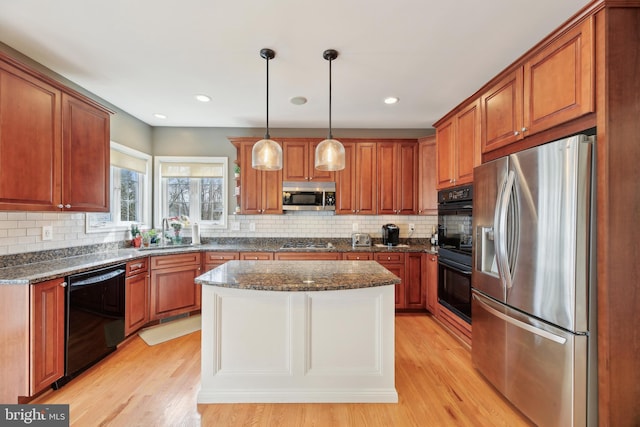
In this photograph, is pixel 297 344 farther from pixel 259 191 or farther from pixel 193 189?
pixel 193 189

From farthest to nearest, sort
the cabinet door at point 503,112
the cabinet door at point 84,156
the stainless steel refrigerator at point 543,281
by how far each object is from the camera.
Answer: the cabinet door at point 84,156
the cabinet door at point 503,112
the stainless steel refrigerator at point 543,281

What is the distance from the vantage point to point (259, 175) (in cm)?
381

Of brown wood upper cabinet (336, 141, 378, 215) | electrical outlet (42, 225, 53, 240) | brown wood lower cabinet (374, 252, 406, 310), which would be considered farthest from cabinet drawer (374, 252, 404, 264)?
electrical outlet (42, 225, 53, 240)

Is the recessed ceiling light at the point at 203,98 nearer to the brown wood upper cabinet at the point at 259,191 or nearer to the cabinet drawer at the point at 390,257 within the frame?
the brown wood upper cabinet at the point at 259,191

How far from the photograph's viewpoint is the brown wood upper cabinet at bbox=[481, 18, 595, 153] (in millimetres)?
1494

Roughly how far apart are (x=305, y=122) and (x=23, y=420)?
375cm

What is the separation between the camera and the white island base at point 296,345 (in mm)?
1852

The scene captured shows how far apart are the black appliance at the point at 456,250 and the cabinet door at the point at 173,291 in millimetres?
3021

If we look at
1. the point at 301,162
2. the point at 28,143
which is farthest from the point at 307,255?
the point at 28,143

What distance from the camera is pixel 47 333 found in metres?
1.88

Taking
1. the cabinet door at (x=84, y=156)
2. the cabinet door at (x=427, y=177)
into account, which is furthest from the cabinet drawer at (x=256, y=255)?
the cabinet door at (x=427, y=177)

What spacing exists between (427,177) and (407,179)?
271 millimetres

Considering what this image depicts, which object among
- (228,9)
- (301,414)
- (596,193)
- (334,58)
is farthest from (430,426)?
(228,9)

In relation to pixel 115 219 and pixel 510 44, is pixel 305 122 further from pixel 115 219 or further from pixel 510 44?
pixel 115 219
